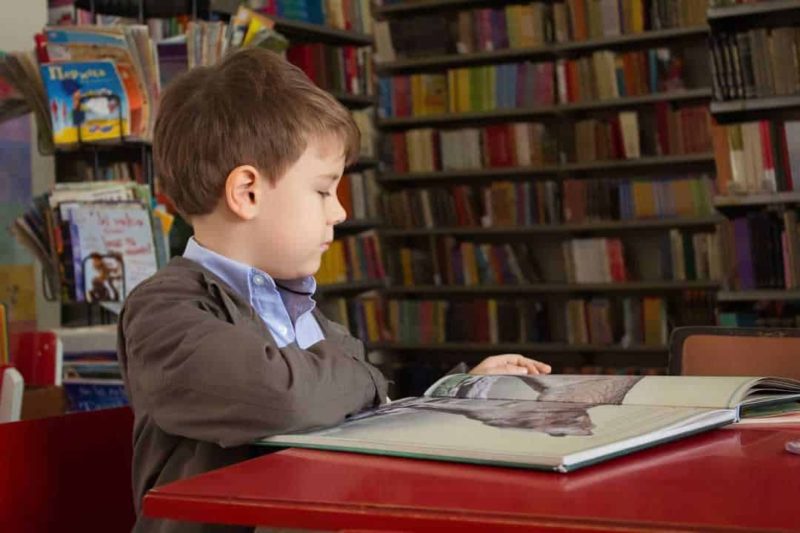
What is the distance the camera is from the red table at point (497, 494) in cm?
55

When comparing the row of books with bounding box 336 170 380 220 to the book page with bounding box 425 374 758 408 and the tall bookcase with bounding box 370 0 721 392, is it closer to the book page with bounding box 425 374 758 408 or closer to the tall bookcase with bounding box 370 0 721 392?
the tall bookcase with bounding box 370 0 721 392

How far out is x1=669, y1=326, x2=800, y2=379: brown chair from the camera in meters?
1.37

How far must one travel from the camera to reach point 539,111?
17.6 feet

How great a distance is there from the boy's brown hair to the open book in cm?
29

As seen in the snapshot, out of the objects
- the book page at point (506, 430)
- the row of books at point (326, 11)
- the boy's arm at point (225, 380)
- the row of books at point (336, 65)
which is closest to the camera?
the book page at point (506, 430)

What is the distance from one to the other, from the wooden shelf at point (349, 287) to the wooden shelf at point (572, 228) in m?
0.33

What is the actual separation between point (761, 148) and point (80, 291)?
2588 millimetres

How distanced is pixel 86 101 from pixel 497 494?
2386 millimetres

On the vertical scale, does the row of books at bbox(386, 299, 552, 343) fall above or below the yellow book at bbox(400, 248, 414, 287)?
below

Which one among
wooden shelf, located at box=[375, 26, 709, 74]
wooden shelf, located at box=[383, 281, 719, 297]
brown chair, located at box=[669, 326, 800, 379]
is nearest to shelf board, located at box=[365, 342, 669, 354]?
wooden shelf, located at box=[383, 281, 719, 297]

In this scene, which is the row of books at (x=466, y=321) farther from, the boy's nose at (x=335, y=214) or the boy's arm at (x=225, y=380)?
the boy's arm at (x=225, y=380)

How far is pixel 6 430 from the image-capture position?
96cm

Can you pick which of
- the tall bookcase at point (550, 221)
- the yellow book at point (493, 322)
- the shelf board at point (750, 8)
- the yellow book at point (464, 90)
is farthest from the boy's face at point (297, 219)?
the yellow book at point (464, 90)

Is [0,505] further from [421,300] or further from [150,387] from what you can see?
[421,300]
